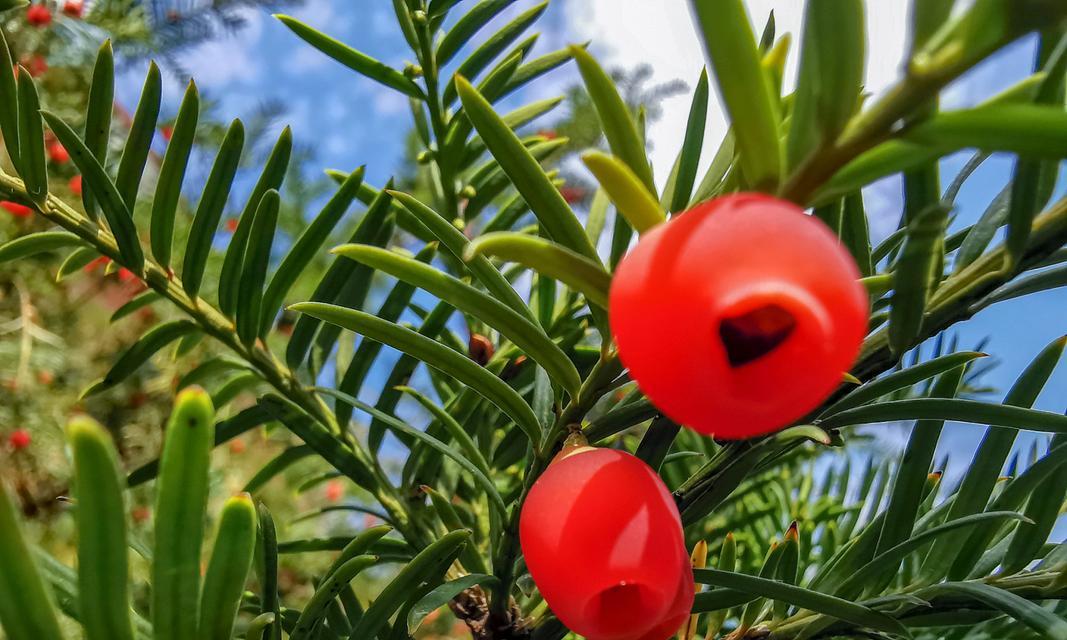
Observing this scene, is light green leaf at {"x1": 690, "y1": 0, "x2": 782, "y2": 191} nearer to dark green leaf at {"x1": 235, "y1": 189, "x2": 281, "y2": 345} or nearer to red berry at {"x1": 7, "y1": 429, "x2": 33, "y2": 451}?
dark green leaf at {"x1": 235, "y1": 189, "x2": 281, "y2": 345}

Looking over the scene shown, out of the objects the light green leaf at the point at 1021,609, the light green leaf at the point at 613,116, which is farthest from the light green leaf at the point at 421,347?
the light green leaf at the point at 1021,609

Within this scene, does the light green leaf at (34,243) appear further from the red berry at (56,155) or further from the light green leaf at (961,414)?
the red berry at (56,155)

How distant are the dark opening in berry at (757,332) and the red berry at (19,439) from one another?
1242 mm

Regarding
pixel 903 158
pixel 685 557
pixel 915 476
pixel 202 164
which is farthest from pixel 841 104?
pixel 202 164

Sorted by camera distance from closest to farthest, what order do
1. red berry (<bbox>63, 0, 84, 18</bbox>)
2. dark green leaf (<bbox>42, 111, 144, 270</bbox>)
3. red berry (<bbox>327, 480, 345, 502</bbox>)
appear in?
dark green leaf (<bbox>42, 111, 144, 270</bbox>)
red berry (<bbox>63, 0, 84, 18</bbox>)
red berry (<bbox>327, 480, 345, 502</bbox>)

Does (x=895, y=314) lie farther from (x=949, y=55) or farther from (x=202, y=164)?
(x=202, y=164)

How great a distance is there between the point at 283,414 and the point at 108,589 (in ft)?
0.89

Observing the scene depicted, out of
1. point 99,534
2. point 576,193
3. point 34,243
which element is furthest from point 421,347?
point 576,193

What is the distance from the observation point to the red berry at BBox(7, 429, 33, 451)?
1138mm

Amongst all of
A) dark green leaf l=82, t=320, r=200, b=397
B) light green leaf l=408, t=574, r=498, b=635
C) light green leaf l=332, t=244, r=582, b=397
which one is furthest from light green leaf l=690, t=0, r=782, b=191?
dark green leaf l=82, t=320, r=200, b=397

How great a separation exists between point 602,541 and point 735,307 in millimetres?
113

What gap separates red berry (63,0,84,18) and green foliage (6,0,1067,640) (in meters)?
0.90

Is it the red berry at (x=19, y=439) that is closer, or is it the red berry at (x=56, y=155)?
the red berry at (x=19, y=439)

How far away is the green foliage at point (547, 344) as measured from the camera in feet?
0.75
